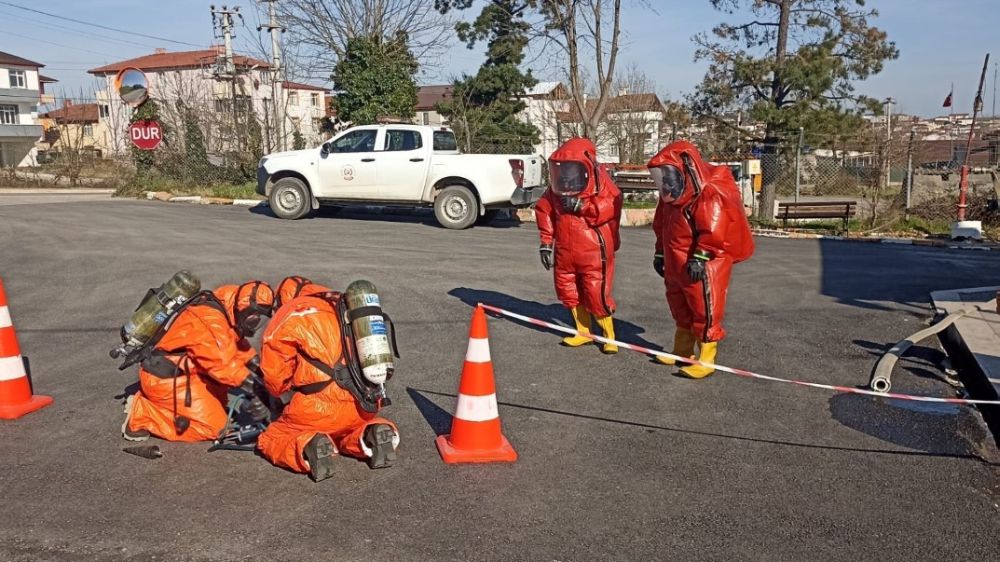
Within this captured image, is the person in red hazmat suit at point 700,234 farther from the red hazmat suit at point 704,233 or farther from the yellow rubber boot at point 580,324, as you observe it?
the yellow rubber boot at point 580,324

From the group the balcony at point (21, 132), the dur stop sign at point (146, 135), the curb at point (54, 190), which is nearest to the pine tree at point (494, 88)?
the dur stop sign at point (146, 135)

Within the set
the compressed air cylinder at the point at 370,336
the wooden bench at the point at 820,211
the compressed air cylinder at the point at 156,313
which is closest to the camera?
the compressed air cylinder at the point at 370,336

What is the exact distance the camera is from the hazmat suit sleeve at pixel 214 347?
15.4ft

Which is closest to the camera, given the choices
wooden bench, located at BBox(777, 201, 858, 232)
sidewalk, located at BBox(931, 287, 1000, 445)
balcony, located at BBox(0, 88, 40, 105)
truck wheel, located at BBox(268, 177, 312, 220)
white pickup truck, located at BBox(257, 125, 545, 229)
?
sidewalk, located at BBox(931, 287, 1000, 445)

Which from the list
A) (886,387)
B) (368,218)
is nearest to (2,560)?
(886,387)

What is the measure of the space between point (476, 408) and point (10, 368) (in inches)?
125

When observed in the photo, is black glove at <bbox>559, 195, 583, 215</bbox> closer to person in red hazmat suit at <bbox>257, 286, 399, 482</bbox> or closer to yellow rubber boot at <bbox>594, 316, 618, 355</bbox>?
yellow rubber boot at <bbox>594, 316, 618, 355</bbox>

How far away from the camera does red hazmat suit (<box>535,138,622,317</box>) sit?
7238 millimetres

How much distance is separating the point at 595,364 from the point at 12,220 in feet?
45.5

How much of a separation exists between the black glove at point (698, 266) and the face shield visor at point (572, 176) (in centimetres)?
129

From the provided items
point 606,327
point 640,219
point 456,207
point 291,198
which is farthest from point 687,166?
point 291,198

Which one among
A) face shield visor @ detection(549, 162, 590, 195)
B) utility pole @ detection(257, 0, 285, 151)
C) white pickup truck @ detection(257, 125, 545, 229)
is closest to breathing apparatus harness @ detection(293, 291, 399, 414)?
face shield visor @ detection(549, 162, 590, 195)

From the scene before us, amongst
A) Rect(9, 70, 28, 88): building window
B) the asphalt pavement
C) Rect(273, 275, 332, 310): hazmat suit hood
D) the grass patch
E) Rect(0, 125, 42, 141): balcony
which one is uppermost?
Rect(9, 70, 28, 88): building window

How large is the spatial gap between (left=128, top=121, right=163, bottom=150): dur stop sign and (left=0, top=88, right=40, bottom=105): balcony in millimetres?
47413
